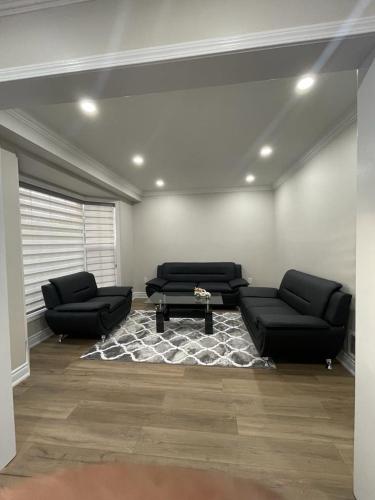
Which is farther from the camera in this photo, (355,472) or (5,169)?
(5,169)

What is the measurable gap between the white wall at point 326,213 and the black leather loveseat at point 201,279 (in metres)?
1.29

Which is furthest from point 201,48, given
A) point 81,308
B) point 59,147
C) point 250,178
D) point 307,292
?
point 250,178

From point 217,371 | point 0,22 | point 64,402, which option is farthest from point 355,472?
point 0,22

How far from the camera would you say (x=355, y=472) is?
1239 mm

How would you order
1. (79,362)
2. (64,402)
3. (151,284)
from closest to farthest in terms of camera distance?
1. (64,402)
2. (79,362)
3. (151,284)

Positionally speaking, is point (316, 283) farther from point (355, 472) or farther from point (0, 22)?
point (0, 22)

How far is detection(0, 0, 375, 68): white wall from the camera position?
98 cm

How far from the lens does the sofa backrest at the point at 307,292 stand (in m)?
2.55

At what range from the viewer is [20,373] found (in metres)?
2.31

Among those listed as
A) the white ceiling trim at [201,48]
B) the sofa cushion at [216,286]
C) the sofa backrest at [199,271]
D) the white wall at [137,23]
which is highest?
the white wall at [137,23]

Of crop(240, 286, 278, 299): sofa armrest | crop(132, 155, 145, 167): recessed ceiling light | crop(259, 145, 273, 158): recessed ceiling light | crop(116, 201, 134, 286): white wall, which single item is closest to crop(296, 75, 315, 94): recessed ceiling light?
crop(259, 145, 273, 158): recessed ceiling light

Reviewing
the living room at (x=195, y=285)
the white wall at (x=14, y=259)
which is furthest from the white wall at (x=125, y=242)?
the white wall at (x=14, y=259)

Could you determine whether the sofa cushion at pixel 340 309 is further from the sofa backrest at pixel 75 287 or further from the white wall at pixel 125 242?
the white wall at pixel 125 242

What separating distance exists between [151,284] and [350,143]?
13.1 ft
